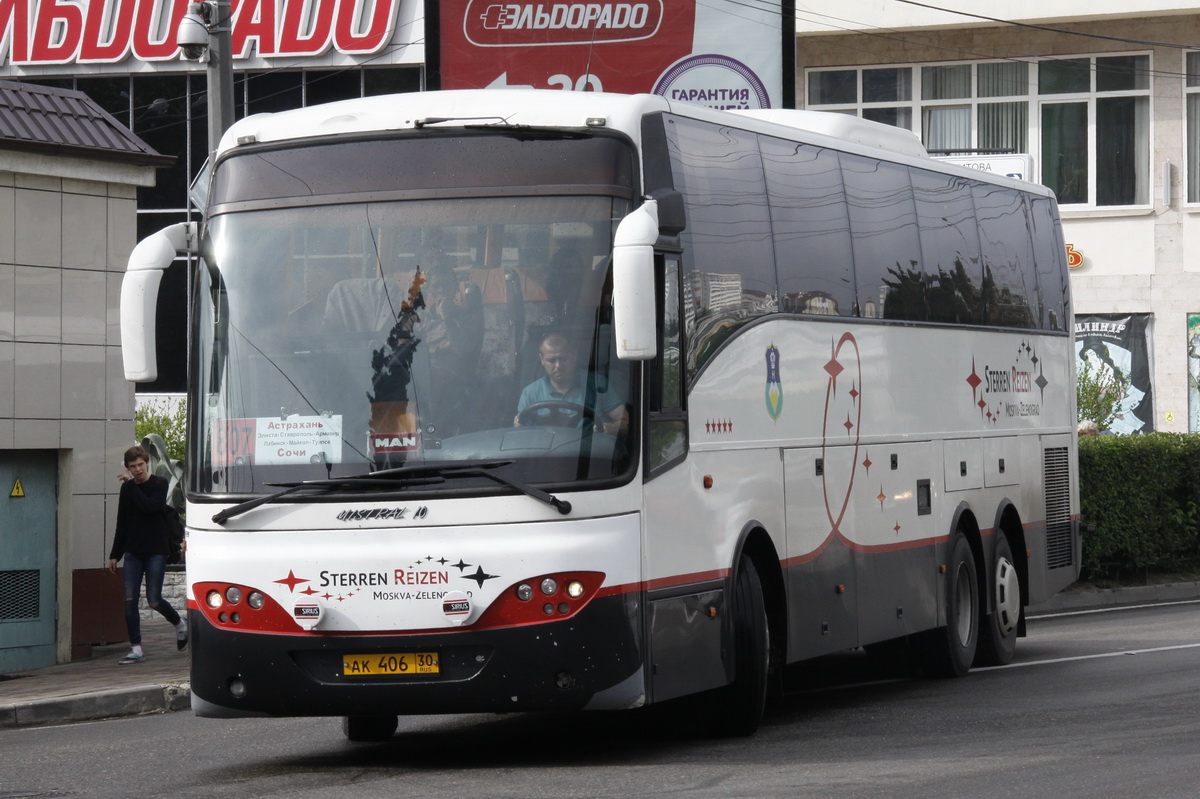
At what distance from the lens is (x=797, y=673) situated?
15180mm

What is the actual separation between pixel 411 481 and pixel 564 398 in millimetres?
808

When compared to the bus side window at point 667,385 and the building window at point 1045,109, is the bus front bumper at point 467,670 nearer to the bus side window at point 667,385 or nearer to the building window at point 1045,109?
the bus side window at point 667,385

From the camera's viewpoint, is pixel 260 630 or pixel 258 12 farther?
pixel 258 12

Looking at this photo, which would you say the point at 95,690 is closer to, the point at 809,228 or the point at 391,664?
the point at 391,664

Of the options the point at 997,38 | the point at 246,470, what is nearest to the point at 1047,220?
the point at 246,470

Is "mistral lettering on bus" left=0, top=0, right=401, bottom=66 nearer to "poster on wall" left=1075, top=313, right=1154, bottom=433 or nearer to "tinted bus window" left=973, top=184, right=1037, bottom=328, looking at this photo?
"poster on wall" left=1075, top=313, right=1154, bottom=433

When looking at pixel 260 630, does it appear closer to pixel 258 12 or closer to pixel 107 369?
pixel 107 369

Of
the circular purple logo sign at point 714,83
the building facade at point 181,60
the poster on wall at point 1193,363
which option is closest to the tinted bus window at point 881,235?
the circular purple logo sign at point 714,83

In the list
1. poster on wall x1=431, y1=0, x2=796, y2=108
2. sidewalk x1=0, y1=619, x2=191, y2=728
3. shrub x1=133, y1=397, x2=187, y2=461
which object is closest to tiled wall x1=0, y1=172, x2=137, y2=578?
sidewalk x1=0, y1=619, x2=191, y2=728

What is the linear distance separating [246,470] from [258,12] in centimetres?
3278

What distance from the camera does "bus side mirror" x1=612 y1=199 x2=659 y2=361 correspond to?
9.12 m

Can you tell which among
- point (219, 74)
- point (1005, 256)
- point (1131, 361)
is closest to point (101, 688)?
point (219, 74)

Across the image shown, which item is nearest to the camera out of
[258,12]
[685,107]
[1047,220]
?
[685,107]

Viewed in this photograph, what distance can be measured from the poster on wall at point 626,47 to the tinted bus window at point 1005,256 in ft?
20.7
